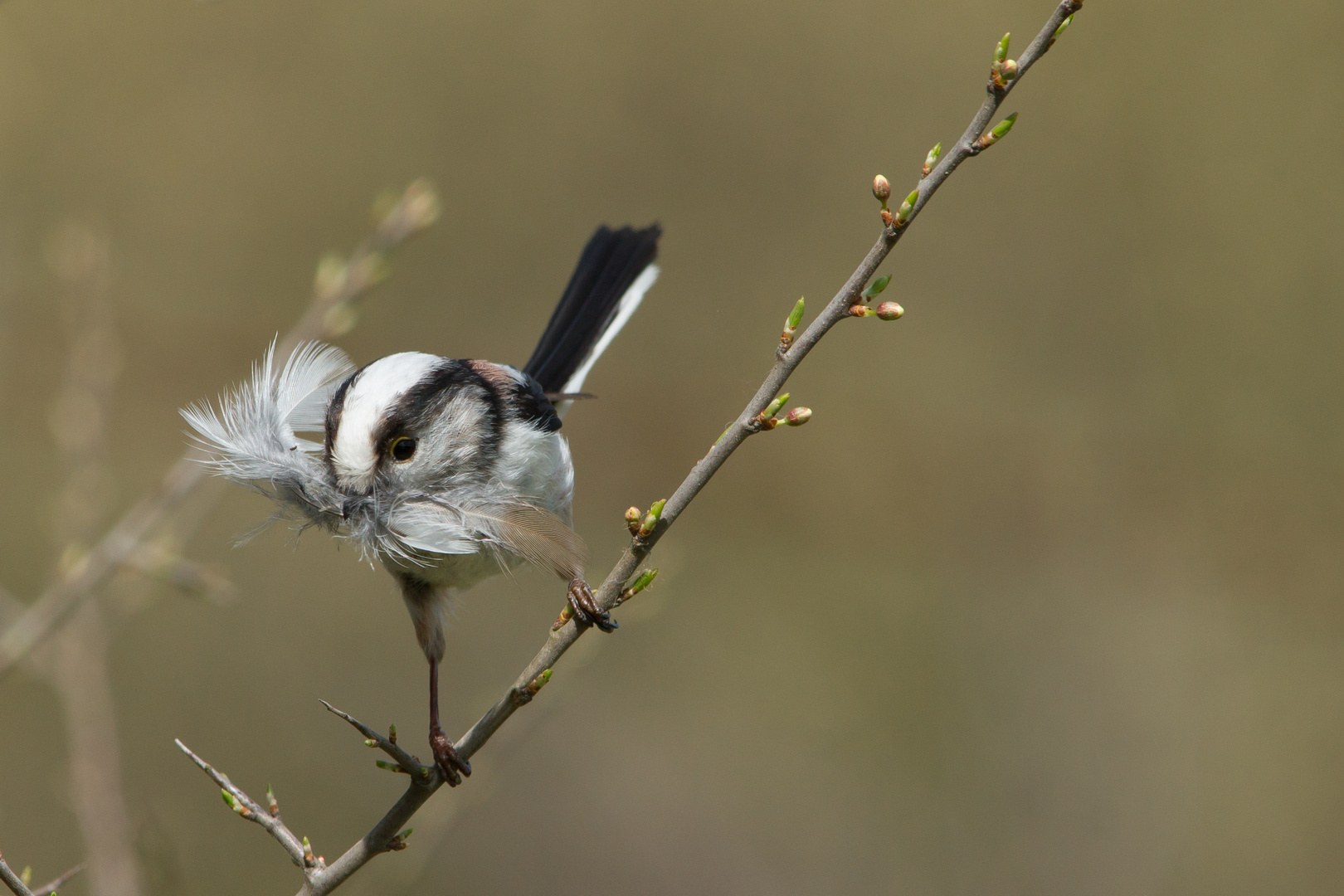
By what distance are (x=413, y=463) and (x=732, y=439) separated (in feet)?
3.28

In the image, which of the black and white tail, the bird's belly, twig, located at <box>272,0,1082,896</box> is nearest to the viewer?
twig, located at <box>272,0,1082,896</box>

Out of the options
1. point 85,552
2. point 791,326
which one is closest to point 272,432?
point 85,552

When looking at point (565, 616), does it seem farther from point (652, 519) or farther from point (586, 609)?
point (652, 519)

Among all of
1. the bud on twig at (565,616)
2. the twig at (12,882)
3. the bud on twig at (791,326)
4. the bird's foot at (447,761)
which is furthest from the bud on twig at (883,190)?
the twig at (12,882)

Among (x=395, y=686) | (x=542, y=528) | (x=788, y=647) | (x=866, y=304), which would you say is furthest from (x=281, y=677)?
(x=866, y=304)

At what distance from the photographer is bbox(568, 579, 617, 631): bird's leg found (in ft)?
6.84

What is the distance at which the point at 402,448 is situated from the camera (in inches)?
97.3

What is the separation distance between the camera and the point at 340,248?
5.80 m

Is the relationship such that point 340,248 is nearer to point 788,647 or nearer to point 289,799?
point 289,799

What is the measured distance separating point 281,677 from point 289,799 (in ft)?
2.08

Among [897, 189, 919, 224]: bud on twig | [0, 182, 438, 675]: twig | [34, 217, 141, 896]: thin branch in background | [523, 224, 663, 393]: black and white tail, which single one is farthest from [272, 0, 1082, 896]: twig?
[523, 224, 663, 393]: black and white tail

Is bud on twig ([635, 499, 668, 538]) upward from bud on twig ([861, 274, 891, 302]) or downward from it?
downward

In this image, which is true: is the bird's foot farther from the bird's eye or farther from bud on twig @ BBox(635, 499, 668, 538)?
bud on twig @ BBox(635, 499, 668, 538)

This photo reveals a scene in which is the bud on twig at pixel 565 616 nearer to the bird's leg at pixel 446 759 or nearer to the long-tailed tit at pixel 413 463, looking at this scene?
the long-tailed tit at pixel 413 463
